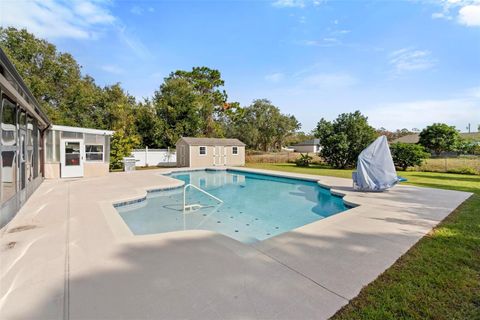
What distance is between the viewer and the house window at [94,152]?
1202cm

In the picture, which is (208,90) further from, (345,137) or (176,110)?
(345,137)

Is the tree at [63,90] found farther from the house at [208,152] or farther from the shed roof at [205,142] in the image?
the shed roof at [205,142]

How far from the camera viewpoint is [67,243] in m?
3.76

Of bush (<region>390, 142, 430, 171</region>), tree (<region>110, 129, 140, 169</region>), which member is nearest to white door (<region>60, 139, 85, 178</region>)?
tree (<region>110, 129, 140, 169</region>)

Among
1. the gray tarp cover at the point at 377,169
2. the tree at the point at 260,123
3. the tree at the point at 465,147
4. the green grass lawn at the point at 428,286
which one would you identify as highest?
the tree at the point at 260,123

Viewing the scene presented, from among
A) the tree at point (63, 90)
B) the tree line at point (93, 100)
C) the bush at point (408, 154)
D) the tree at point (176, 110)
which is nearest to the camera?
the bush at point (408, 154)

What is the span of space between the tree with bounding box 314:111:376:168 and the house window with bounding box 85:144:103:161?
16066mm

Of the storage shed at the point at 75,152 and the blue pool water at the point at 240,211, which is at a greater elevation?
the storage shed at the point at 75,152

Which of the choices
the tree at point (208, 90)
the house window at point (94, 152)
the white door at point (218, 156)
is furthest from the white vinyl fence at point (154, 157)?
the tree at point (208, 90)

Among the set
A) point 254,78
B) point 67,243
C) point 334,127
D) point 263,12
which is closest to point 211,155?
point 254,78

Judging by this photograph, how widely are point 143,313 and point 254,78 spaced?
1860 cm

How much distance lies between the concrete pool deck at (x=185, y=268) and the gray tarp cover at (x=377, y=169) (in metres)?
3.27

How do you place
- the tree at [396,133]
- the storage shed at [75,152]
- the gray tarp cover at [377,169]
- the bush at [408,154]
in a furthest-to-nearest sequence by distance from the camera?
the tree at [396,133], the bush at [408,154], the storage shed at [75,152], the gray tarp cover at [377,169]

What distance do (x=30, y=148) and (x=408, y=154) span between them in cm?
2032
